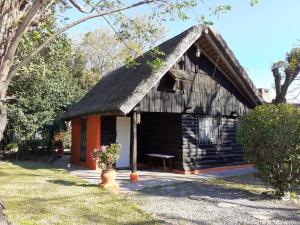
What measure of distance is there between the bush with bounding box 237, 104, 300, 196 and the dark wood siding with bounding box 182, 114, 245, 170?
192 inches

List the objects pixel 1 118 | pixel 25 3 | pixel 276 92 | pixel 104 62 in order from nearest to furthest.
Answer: pixel 1 118
pixel 25 3
pixel 276 92
pixel 104 62

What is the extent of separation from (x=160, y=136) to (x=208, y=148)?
217 centimetres

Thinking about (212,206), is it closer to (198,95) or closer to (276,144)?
(276,144)

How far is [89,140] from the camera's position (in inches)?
631

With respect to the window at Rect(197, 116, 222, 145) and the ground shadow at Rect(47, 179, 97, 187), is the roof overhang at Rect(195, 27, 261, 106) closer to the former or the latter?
the window at Rect(197, 116, 222, 145)

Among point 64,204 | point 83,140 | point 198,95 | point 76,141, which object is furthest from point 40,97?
point 64,204

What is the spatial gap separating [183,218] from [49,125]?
15.7 m

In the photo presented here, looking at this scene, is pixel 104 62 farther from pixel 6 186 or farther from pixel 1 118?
pixel 1 118

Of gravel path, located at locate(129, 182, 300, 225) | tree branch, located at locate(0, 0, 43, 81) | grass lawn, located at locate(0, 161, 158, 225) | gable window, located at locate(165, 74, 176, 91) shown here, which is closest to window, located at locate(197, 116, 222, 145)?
gable window, located at locate(165, 74, 176, 91)

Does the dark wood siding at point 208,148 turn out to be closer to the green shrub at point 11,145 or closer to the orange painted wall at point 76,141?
the orange painted wall at point 76,141

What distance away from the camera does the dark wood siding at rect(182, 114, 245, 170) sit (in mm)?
14312

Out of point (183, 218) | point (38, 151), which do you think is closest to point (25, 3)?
point (183, 218)

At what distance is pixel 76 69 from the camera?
3641cm

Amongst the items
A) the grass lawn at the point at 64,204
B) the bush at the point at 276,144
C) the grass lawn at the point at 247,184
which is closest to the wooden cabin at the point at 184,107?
the grass lawn at the point at 247,184
